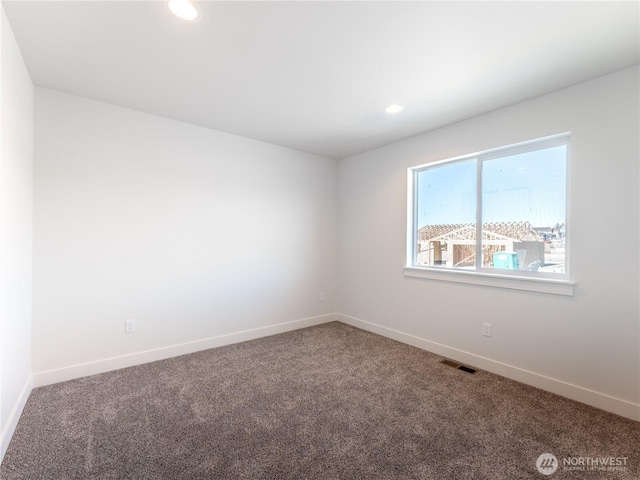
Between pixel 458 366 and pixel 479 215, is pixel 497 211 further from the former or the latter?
pixel 458 366

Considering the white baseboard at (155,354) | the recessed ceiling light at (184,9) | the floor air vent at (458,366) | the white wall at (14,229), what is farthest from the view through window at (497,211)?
the white wall at (14,229)

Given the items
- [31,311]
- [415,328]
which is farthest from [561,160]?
[31,311]

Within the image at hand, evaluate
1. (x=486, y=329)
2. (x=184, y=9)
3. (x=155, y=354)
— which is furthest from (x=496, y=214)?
(x=155, y=354)

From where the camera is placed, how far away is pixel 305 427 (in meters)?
1.93

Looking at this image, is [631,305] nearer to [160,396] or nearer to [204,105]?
[160,396]

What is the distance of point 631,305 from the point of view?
204 centimetres

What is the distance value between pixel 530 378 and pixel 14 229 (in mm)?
3906

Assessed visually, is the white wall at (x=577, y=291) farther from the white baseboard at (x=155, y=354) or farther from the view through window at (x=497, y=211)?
the white baseboard at (x=155, y=354)

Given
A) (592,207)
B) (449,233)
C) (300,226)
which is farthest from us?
(300,226)

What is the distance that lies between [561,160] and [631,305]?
1.17 meters

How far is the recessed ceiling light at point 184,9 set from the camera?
154cm

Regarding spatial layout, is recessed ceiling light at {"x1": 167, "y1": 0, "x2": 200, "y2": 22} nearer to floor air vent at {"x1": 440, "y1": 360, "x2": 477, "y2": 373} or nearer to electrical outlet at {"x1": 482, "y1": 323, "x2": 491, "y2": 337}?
electrical outlet at {"x1": 482, "y1": 323, "x2": 491, "y2": 337}

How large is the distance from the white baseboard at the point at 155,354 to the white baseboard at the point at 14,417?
0.17m

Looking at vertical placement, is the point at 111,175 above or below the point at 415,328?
above
